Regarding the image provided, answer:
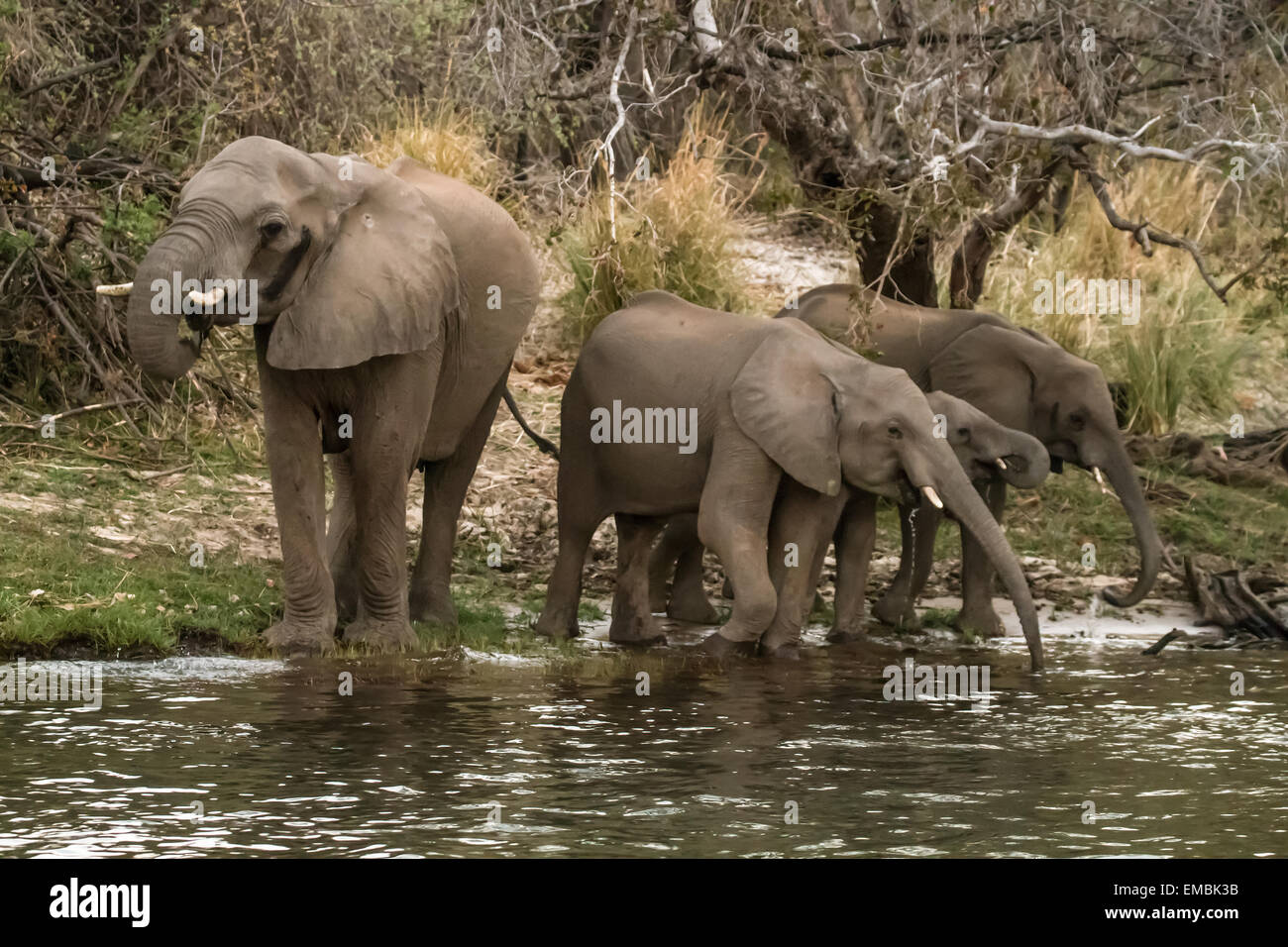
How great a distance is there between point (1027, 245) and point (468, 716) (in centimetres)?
1205

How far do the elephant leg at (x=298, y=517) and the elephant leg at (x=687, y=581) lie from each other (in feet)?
8.61

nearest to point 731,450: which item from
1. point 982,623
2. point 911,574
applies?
point 911,574

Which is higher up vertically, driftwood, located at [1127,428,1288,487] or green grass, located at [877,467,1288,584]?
driftwood, located at [1127,428,1288,487]

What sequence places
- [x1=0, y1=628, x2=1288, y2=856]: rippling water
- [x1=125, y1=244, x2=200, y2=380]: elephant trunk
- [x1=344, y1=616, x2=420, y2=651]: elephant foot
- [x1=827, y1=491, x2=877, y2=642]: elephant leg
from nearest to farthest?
[x1=0, y1=628, x2=1288, y2=856]: rippling water, [x1=125, y1=244, x2=200, y2=380]: elephant trunk, [x1=344, y1=616, x2=420, y2=651]: elephant foot, [x1=827, y1=491, x2=877, y2=642]: elephant leg

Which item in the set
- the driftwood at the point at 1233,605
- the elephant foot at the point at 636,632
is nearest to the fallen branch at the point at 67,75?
the elephant foot at the point at 636,632

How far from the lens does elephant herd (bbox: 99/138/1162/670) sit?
1069cm

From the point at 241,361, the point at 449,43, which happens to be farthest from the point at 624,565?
the point at 449,43

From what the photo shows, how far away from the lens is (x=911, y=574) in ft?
43.2

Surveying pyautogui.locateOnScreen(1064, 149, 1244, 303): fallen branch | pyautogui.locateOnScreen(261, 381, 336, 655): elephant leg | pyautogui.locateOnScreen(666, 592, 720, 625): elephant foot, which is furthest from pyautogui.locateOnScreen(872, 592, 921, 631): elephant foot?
pyautogui.locateOnScreen(261, 381, 336, 655): elephant leg

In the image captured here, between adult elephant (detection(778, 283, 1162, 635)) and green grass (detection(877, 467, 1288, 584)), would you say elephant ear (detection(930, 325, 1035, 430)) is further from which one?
green grass (detection(877, 467, 1288, 584))

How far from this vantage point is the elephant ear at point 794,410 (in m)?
11.7

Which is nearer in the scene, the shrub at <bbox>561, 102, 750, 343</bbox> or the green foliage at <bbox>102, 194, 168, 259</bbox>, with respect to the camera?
the green foliage at <bbox>102, 194, 168, 259</bbox>

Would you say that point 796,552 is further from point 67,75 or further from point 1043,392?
point 67,75

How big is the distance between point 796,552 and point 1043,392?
2423 mm
